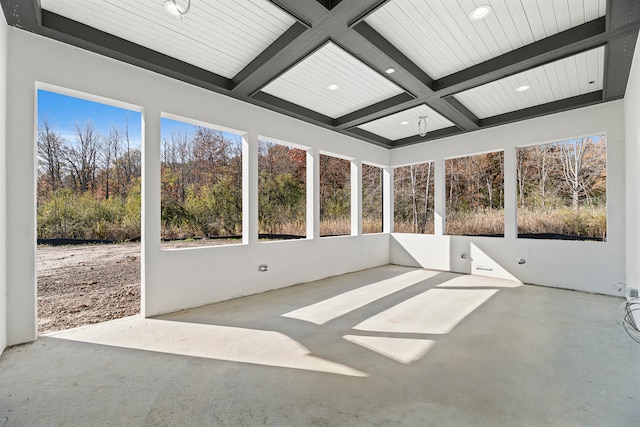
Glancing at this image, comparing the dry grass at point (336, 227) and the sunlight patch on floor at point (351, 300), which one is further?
the dry grass at point (336, 227)

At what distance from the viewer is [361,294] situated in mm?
4180

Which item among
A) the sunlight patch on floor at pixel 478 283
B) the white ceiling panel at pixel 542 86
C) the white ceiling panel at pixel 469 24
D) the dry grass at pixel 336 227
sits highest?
the white ceiling panel at pixel 469 24

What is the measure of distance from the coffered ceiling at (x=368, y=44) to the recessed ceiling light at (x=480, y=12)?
2 centimetres

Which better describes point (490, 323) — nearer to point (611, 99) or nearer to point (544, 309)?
point (544, 309)

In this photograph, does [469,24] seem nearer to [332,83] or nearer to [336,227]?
[332,83]

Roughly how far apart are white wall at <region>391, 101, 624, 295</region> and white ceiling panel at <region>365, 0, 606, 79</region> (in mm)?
2357

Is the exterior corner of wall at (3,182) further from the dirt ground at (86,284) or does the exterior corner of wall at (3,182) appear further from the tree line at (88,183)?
the tree line at (88,183)

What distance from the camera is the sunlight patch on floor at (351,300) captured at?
10.8 ft

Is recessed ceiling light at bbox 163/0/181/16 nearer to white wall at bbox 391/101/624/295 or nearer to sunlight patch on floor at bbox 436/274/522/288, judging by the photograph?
sunlight patch on floor at bbox 436/274/522/288

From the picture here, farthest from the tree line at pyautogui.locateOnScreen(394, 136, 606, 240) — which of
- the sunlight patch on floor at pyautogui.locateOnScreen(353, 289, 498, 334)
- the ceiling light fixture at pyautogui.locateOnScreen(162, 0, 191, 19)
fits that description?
the ceiling light fixture at pyautogui.locateOnScreen(162, 0, 191, 19)

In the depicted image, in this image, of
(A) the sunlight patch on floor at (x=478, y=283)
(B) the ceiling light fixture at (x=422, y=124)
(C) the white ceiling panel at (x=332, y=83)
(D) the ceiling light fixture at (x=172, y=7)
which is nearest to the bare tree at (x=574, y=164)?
(A) the sunlight patch on floor at (x=478, y=283)

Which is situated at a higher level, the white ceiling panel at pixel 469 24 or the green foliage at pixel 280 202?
the white ceiling panel at pixel 469 24

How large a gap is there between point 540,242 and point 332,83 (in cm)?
422

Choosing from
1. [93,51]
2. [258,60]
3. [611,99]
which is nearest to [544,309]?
[611,99]
